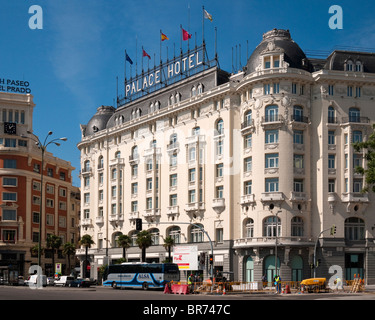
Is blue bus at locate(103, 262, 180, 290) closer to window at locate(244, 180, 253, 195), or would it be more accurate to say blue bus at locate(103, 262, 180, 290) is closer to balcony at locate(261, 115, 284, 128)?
window at locate(244, 180, 253, 195)

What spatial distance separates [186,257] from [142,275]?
1167 cm

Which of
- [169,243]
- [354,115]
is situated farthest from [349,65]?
[169,243]

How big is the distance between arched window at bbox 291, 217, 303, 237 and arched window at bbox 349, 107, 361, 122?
14024mm

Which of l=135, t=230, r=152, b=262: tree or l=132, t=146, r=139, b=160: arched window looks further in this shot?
l=132, t=146, r=139, b=160: arched window

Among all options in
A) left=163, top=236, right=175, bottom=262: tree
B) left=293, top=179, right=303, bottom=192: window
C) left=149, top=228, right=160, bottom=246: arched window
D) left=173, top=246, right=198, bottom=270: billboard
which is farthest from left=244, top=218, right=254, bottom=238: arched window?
left=149, top=228, right=160, bottom=246: arched window

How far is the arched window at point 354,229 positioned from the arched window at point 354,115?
12258 millimetres

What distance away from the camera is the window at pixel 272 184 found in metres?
75.6

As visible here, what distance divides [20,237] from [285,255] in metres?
57.1

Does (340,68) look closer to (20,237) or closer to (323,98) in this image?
(323,98)

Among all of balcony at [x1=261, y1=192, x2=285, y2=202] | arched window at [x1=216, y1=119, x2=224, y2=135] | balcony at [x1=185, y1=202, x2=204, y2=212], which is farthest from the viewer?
balcony at [x1=185, y1=202, x2=204, y2=212]

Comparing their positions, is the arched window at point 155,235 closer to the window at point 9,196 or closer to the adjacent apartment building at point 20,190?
the adjacent apartment building at point 20,190

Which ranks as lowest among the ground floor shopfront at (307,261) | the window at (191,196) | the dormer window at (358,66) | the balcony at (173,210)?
the ground floor shopfront at (307,261)

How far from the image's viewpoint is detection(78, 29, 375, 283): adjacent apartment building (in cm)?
7512

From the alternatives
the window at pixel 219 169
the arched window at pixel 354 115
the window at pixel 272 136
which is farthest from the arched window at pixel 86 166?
the arched window at pixel 354 115
